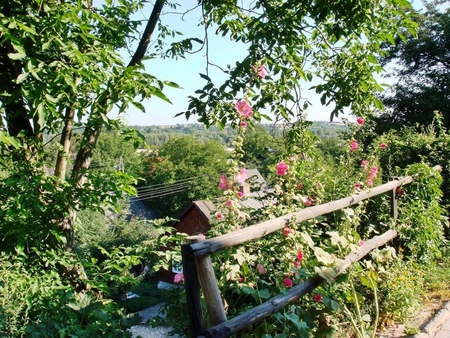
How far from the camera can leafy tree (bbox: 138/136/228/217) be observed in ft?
133

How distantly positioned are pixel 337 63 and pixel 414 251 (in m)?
2.01

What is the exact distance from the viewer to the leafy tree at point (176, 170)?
133 ft

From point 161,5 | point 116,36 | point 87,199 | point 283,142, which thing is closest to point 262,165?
point 283,142

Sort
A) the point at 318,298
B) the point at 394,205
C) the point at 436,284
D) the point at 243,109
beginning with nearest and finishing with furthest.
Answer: the point at 318,298
the point at 243,109
the point at 436,284
the point at 394,205

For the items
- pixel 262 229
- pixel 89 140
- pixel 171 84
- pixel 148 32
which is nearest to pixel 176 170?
pixel 148 32

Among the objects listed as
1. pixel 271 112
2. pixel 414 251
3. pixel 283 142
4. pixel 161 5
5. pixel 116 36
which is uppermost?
pixel 161 5

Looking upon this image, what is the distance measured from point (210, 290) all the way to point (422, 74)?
775 inches

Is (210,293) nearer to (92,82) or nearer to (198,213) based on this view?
(92,82)

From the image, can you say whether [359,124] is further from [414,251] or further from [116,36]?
[116,36]

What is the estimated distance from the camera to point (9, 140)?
80.8 inches

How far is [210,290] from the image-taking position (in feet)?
5.56

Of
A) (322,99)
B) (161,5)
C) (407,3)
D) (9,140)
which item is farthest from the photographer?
(161,5)

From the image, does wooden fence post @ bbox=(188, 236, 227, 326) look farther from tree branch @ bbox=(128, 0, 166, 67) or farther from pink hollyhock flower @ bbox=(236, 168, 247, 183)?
tree branch @ bbox=(128, 0, 166, 67)

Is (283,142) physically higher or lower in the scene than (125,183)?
higher
